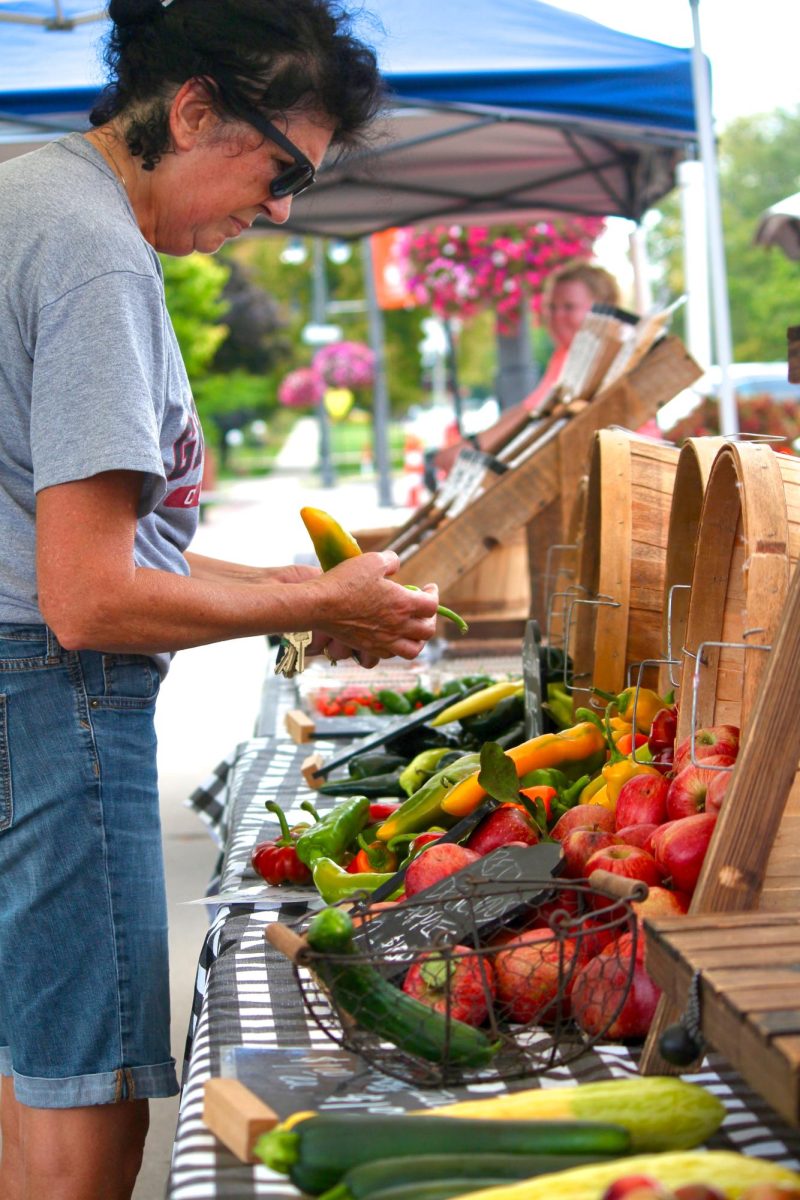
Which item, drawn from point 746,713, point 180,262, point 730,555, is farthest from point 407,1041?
point 180,262

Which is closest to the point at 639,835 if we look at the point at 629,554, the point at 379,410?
the point at 629,554

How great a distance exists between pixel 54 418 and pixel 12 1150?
116 cm

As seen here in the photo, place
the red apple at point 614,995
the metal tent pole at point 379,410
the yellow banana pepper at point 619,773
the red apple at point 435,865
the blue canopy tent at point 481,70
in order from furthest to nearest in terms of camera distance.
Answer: the metal tent pole at point 379,410, the blue canopy tent at point 481,70, the yellow banana pepper at point 619,773, the red apple at point 435,865, the red apple at point 614,995

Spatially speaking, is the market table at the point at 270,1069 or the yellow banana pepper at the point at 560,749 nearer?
the market table at the point at 270,1069

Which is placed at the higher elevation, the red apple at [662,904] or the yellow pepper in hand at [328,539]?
the yellow pepper in hand at [328,539]

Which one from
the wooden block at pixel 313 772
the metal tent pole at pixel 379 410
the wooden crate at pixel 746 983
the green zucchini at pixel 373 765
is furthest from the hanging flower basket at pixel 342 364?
the wooden crate at pixel 746 983

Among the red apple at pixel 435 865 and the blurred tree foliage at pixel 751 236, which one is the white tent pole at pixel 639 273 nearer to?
the red apple at pixel 435 865

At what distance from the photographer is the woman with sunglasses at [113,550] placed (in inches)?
69.2

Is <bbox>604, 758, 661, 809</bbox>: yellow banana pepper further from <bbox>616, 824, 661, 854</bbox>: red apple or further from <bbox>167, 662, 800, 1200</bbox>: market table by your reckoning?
<bbox>167, 662, 800, 1200</bbox>: market table

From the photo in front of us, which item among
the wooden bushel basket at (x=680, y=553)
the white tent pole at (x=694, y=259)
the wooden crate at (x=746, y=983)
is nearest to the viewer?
the wooden crate at (x=746, y=983)

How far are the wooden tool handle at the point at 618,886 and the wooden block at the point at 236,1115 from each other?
0.47 metres

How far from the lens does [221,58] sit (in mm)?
1890

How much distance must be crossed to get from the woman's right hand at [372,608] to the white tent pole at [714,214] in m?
3.38

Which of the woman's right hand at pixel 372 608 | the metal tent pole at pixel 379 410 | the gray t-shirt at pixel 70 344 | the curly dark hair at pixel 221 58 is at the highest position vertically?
the curly dark hair at pixel 221 58
